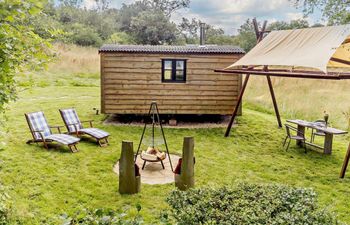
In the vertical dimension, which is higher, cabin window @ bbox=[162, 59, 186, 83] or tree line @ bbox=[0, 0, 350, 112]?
tree line @ bbox=[0, 0, 350, 112]

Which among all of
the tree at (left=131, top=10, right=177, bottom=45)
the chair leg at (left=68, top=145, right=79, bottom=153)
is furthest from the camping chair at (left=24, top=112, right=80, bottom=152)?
the tree at (left=131, top=10, right=177, bottom=45)

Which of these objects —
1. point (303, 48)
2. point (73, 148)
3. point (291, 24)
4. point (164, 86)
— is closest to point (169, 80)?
point (164, 86)

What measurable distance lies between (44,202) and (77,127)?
398 cm

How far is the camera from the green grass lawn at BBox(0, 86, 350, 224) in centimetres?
525

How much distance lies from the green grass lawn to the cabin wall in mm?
947

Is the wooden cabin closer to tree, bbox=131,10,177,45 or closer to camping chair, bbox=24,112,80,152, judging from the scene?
camping chair, bbox=24,112,80,152

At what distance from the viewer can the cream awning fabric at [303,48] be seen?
20.8 feet

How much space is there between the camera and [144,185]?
6043mm

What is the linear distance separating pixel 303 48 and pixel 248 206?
5310 mm

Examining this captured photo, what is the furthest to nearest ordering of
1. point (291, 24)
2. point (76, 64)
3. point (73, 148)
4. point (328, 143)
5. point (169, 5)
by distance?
point (169, 5), point (291, 24), point (76, 64), point (328, 143), point (73, 148)

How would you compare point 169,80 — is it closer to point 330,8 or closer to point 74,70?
Answer: point 330,8

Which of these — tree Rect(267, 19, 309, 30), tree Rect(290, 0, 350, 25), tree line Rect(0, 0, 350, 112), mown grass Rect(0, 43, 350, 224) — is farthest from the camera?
tree Rect(267, 19, 309, 30)

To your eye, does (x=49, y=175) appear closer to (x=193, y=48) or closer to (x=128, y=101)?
(x=128, y=101)

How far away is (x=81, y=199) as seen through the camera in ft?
17.5
